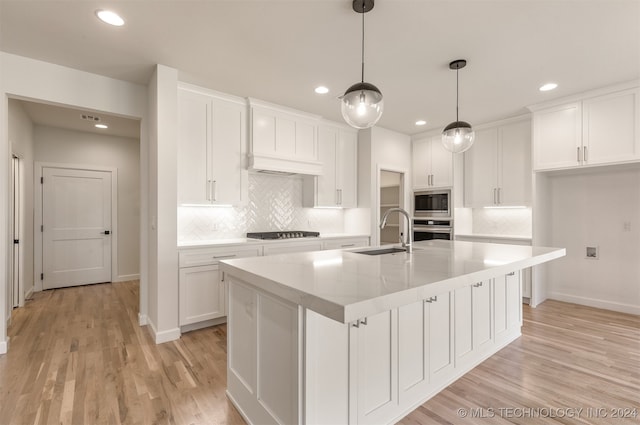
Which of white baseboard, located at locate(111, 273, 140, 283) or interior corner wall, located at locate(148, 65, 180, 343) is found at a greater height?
interior corner wall, located at locate(148, 65, 180, 343)

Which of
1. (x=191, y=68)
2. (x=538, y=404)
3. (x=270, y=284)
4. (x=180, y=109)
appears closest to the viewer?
(x=270, y=284)

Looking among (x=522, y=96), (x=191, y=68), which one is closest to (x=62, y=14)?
(x=191, y=68)

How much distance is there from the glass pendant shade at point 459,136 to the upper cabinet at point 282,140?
2014mm

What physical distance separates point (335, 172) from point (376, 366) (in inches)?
134

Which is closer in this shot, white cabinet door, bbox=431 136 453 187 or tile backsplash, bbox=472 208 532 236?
tile backsplash, bbox=472 208 532 236

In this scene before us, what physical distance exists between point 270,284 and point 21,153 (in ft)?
15.5

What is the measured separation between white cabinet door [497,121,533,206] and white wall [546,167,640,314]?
17.0 inches

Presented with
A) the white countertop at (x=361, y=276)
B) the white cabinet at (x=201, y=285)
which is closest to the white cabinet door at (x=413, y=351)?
the white countertop at (x=361, y=276)

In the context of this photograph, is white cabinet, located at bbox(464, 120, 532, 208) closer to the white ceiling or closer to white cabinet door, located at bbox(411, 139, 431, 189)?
white cabinet door, located at bbox(411, 139, 431, 189)

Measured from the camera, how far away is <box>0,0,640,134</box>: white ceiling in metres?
2.17

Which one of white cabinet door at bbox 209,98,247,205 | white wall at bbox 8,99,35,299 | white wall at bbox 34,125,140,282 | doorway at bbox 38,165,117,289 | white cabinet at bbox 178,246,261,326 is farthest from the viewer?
white wall at bbox 34,125,140,282

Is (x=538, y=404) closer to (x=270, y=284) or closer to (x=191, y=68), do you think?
(x=270, y=284)

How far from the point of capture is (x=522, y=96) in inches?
148

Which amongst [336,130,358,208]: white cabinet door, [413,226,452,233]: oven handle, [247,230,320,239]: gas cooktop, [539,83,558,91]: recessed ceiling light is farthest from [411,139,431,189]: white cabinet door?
[247,230,320,239]: gas cooktop
